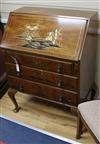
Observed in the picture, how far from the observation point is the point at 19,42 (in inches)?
74.9

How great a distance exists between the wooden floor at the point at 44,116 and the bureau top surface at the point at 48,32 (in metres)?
0.68

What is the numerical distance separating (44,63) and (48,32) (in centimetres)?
24

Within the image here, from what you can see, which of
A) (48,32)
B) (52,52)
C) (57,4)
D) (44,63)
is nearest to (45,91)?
(44,63)

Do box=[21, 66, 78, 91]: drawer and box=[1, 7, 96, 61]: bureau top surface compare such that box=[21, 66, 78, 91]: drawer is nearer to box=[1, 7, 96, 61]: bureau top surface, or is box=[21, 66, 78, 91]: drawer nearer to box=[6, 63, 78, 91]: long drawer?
box=[6, 63, 78, 91]: long drawer

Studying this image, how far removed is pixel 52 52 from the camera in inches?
69.3

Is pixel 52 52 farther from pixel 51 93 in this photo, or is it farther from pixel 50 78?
pixel 51 93

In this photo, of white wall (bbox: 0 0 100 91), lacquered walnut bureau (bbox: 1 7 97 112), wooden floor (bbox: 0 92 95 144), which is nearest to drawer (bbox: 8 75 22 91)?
Answer: lacquered walnut bureau (bbox: 1 7 97 112)

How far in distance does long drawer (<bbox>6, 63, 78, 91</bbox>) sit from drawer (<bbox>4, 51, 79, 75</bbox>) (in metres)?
0.04

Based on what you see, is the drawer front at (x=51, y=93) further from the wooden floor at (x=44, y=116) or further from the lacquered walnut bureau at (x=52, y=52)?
the wooden floor at (x=44, y=116)

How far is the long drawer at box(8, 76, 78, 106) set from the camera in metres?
1.88

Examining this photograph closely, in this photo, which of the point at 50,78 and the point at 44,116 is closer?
the point at 50,78

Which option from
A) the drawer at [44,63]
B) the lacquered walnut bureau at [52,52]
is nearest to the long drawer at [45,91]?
the lacquered walnut bureau at [52,52]

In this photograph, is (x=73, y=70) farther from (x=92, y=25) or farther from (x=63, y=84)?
(x=92, y=25)

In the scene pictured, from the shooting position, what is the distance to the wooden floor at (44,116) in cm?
203
